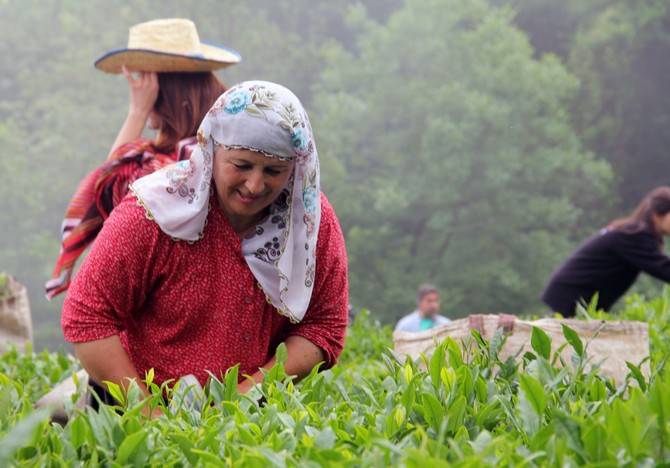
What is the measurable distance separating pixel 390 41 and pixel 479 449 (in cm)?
3226

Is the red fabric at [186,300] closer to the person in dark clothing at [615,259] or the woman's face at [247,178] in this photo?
the woman's face at [247,178]

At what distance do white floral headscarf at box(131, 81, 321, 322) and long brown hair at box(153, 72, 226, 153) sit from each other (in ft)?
2.86

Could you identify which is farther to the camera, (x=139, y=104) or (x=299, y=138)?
(x=139, y=104)

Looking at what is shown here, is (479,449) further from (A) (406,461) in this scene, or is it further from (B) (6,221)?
(B) (6,221)

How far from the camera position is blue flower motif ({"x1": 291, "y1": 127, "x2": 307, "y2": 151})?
2.70 metres

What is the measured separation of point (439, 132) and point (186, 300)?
91.9 ft

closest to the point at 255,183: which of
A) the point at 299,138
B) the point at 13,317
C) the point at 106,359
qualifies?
the point at 299,138

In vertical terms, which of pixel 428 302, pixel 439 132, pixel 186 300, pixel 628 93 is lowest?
pixel 439 132

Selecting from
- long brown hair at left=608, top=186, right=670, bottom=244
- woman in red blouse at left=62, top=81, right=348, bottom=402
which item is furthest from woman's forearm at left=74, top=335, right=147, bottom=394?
long brown hair at left=608, top=186, right=670, bottom=244

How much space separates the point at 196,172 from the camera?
9.20 feet

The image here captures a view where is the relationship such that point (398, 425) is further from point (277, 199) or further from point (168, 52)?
point (168, 52)

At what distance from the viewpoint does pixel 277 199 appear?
2.92 m

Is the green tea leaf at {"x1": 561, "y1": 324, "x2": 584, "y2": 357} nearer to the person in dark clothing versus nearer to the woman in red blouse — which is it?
the woman in red blouse

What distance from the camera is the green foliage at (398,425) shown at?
1523 millimetres
